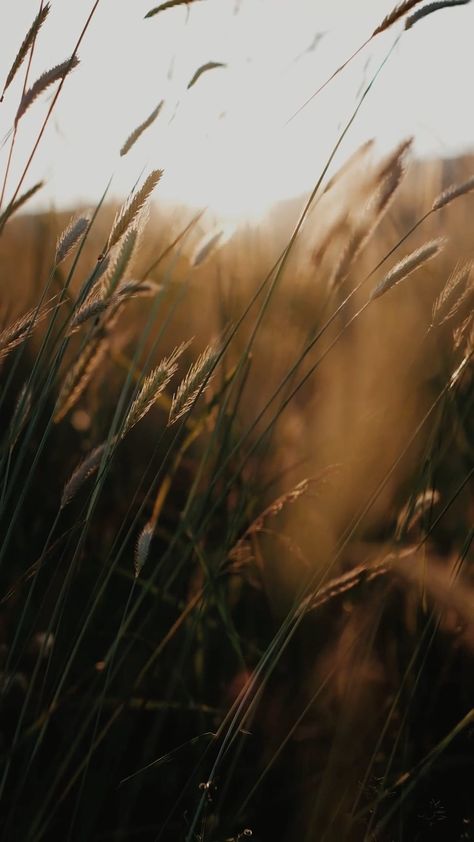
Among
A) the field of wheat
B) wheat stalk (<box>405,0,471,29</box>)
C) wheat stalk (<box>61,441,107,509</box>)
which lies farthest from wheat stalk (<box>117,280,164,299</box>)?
wheat stalk (<box>405,0,471,29</box>)

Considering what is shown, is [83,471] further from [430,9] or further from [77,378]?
[430,9]

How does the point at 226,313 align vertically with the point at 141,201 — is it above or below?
below

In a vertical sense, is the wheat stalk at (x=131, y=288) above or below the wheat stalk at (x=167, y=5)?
below

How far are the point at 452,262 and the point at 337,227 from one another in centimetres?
97

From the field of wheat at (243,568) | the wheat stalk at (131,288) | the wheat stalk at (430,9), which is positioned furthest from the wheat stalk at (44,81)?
the wheat stalk at (430,9)

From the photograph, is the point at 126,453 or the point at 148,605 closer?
the point at 148,605

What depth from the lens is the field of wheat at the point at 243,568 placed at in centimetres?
64

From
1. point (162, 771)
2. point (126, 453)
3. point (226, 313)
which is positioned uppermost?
point (226, 313)

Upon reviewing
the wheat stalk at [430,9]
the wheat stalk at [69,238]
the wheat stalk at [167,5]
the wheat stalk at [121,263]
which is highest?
the wheat stalk at [167,5]

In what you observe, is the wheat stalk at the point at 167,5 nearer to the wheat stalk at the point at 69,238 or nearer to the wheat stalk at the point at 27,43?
the wheat stalk at the point at 27,43

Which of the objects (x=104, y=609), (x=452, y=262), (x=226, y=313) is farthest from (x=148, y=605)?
(x=452, y=262)

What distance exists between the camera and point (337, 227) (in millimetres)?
907

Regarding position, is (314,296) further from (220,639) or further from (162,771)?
(162,771)

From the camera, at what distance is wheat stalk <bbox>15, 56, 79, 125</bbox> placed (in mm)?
732
